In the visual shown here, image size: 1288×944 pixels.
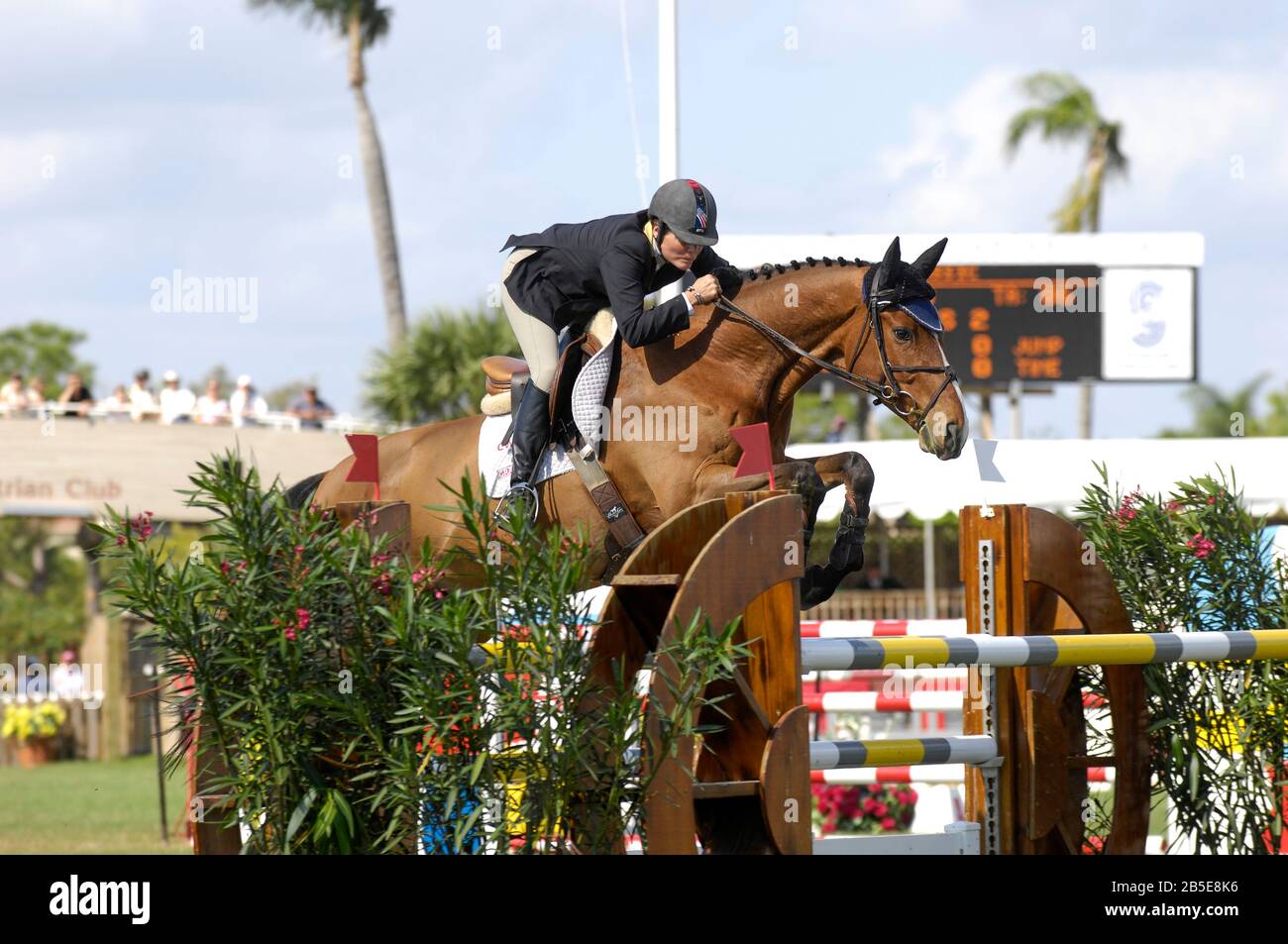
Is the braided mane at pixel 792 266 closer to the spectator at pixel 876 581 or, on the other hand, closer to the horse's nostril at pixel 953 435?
the horse's nostril at pixel 953 435

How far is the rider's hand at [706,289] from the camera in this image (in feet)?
17.0

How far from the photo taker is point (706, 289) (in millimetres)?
5176

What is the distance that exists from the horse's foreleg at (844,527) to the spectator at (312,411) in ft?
61.7

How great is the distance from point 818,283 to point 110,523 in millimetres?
2640

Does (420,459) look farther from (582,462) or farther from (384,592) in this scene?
(384,592)

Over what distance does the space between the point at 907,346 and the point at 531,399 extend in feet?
4.23

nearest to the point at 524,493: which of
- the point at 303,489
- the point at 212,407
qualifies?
the point at 303,489

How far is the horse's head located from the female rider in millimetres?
534

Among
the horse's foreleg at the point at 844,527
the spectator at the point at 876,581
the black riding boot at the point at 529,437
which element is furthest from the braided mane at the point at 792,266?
the spectator at the point at 876,581

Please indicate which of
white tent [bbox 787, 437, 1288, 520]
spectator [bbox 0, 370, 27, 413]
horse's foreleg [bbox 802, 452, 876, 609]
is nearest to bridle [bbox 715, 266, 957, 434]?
horse's foreleg [bbox 802, 452, 876, 609]

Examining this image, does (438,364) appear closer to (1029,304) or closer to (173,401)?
(173,401)

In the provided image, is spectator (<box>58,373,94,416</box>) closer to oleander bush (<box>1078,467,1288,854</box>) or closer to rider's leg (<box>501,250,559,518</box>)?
rider's leg (<box>501,250,559,518</box>)
